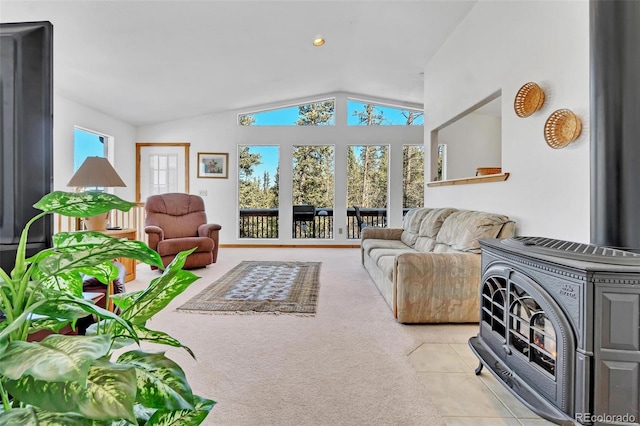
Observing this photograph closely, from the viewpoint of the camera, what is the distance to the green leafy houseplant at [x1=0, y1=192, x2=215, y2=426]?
36 cm

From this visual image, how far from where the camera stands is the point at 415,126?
6.35 meters

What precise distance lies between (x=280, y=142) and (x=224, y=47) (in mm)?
2640

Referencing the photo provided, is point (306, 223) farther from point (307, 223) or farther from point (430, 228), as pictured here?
point (430, 228)

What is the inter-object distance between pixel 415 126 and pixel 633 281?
570 centimetres

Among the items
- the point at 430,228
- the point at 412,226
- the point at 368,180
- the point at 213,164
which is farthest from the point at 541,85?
the point at 213,164

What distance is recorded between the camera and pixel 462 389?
1.67 metres

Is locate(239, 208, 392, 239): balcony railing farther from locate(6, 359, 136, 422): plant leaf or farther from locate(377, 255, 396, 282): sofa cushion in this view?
locate(6, 359, 136, 422): plant leaf

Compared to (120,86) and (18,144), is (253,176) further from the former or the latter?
(18,144)

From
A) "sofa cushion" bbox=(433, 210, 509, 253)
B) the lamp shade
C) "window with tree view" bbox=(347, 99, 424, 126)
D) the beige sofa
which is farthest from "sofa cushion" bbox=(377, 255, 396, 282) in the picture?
"window with tree view" bbox=(347, 99, 424, 126)

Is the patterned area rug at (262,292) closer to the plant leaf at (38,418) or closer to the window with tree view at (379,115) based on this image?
the plant leaf at (38,418)

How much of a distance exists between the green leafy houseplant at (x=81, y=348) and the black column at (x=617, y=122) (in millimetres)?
1742

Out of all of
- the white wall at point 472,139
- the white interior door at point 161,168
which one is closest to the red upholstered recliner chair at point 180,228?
the white interior door at point 161,168

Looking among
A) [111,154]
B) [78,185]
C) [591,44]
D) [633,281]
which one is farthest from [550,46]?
[111,154]

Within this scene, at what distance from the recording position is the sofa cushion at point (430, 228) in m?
3.47
